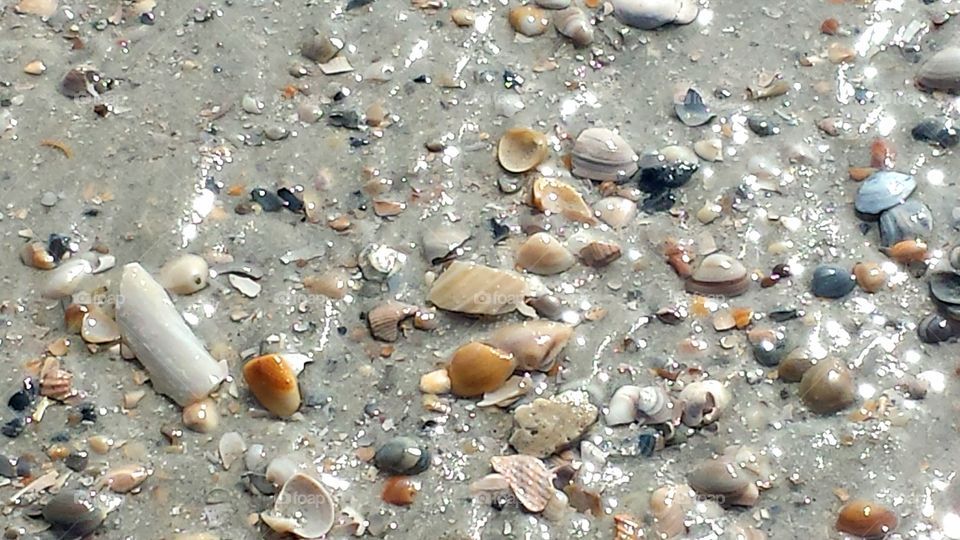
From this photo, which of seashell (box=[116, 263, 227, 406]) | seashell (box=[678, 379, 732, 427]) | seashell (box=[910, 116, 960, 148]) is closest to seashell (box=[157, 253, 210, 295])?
seashell (box=[116, 263, 227, 406])

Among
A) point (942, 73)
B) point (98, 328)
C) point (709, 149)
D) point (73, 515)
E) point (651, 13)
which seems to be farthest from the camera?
point (651, 13)

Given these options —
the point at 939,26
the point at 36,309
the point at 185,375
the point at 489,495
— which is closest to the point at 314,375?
the point at 185,375

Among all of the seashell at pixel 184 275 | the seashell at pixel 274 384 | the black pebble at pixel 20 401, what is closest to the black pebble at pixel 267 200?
the seashell at pixel 184 275

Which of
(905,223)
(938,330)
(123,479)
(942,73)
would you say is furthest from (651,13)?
(123,479)

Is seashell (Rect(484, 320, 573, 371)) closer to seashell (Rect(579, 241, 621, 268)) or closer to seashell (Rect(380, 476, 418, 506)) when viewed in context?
Result: seashell (Rect(579, 241, 621, 268))

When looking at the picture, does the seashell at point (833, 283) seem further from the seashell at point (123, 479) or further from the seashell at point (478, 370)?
the seashell at point (123, 479)

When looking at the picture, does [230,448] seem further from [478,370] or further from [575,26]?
[575,26]

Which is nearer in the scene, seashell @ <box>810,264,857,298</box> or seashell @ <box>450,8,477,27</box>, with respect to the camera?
seashell @ <box>810,264,857,298</box>
